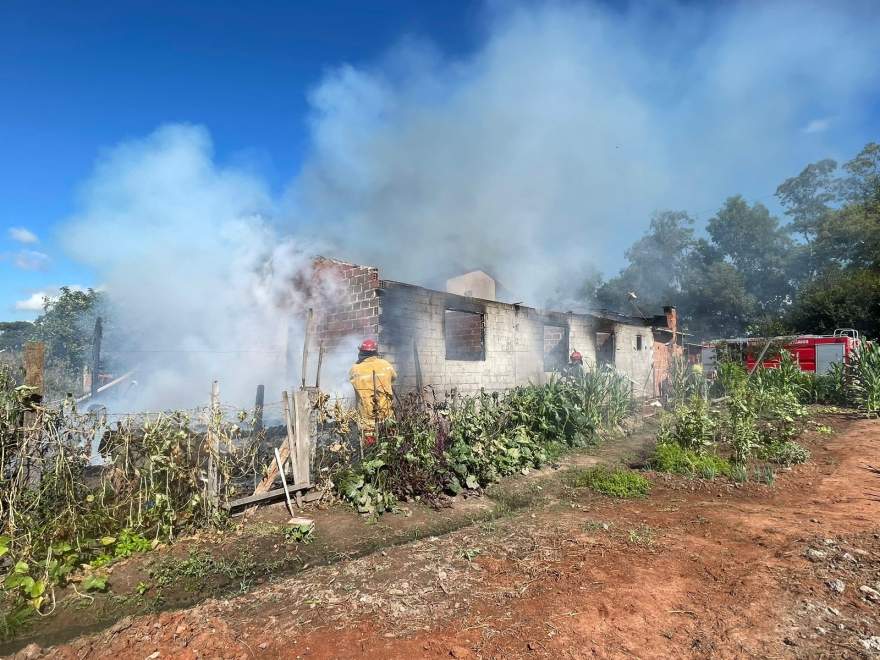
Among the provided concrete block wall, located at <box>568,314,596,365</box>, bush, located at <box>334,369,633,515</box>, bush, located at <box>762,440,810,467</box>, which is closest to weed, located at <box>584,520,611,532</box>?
bush, located at <box>334,369,633,515</box>

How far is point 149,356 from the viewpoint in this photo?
37.4 ft

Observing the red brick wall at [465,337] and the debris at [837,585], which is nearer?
the debris at [837,585]

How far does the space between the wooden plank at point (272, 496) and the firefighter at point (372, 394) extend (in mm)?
850

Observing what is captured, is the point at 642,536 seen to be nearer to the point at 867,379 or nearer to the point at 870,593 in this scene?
the point at 870,593

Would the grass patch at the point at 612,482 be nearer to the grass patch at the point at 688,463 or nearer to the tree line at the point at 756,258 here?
the grass patch at the point at 688,463

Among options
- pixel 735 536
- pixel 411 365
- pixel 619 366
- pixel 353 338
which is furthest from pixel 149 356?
pixel 619 366

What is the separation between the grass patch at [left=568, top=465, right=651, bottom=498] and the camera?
19.0 feet

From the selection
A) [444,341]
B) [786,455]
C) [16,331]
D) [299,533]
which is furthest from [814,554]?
[16,331]

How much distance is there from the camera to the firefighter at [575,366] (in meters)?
10.2

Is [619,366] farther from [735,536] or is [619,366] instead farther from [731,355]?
[735,536]

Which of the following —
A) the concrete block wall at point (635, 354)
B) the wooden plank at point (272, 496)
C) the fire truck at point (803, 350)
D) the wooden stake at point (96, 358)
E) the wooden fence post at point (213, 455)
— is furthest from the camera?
the fire truck at point (803, 350)

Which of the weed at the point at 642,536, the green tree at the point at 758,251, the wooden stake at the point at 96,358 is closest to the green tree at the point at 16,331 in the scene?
the wooden stake at the point at 96,358

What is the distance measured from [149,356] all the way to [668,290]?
1430 inches

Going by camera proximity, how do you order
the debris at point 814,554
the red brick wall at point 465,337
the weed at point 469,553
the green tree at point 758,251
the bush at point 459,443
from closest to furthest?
1. the debris at point 814,554
2. the weed at point 469,553
3. the bush at point 459,443
4. the red brick wall at point 465,337
5. the green tree at point 758,251
